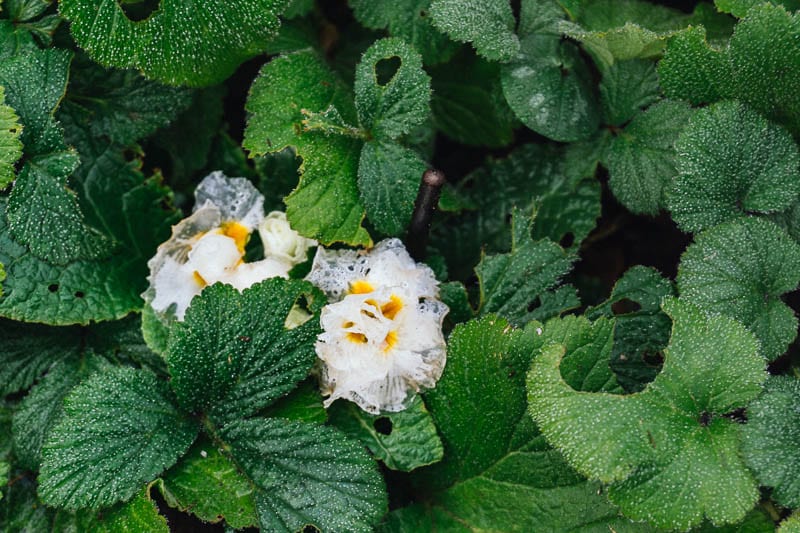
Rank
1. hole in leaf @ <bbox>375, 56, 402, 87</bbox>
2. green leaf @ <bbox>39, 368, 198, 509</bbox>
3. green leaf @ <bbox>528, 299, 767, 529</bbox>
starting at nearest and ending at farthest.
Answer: green leaf @ <bbox>528, 299, 767, 529</bbox>, green leaf @ <bbox>39, 368, 198, 509</bbox>, hole in leaf @ <bbox>375, 56, 402, 87</bbox>

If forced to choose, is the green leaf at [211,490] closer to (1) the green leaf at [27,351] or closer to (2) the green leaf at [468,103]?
(1) the green leaf at [27,351]

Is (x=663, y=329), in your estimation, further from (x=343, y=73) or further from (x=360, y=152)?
(x=343, y=73)

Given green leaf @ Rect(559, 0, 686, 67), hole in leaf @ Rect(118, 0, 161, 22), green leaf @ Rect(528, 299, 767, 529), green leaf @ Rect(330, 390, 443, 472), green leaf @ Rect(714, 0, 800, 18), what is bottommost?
green leaf @ Rect(330, 390, 443, 472)

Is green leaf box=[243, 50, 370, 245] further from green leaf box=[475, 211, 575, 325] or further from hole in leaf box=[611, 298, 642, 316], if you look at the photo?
hole in leaf box=[611, 298, 642, 316]

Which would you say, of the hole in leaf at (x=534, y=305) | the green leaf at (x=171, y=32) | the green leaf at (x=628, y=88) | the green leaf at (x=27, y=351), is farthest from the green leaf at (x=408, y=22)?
the green leaf at (x=27, y=351)

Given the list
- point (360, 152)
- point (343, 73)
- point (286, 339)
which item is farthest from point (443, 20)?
point (286, 339)

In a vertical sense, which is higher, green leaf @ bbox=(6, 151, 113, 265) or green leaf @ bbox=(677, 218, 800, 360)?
green leaf @ bbox=(677, 218, 800, 360)

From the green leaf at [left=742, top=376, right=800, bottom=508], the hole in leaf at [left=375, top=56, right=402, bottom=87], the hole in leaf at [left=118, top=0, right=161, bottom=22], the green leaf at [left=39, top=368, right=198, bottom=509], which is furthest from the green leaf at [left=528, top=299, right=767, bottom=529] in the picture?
the hole in leaf at [left=118, top=0, right=161, bottom=22]

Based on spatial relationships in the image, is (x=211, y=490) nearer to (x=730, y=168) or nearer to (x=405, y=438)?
(x=405, y=438)

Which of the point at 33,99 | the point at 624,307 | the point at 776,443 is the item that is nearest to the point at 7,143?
the point at 33,99
